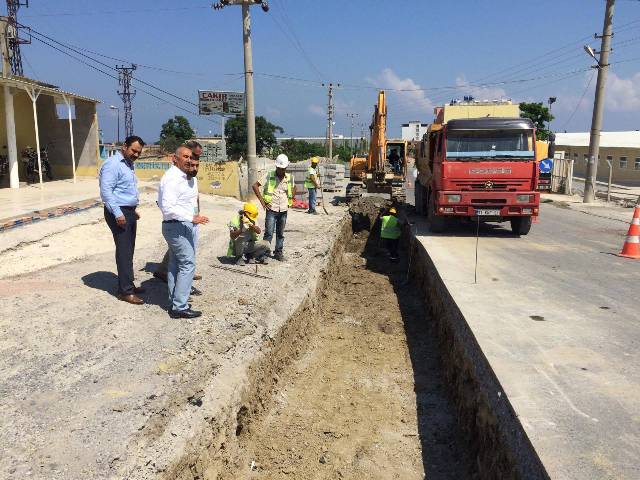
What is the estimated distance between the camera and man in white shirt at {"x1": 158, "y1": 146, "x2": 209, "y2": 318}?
5.11m

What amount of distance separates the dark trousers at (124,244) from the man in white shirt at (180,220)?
0.62 metres

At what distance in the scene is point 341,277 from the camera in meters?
11.2

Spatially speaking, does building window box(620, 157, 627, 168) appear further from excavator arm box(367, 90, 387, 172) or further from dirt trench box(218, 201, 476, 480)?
dirt trench box(218, 201, 476, 480)

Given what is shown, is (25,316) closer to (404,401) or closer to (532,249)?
(404,401)

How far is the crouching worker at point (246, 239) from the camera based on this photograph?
7.72 meters

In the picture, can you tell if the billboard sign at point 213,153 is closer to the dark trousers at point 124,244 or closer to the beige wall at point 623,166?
the dark trousers at point 124,244

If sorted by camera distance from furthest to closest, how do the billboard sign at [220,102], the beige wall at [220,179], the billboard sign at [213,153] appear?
the billboard sign at [220,102]
the billboard sign at [213,153]
the beige wall at [220,179]

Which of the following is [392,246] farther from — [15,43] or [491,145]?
[15,43]

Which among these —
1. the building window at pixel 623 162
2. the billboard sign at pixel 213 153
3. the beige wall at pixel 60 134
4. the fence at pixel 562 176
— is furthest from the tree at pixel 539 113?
the beige wall at pixel 60 134

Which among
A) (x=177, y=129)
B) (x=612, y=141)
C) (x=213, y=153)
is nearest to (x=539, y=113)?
(x=612, y=141)

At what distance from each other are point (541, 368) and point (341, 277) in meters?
7.16

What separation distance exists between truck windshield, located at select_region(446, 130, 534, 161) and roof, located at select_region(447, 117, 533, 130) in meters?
0.08

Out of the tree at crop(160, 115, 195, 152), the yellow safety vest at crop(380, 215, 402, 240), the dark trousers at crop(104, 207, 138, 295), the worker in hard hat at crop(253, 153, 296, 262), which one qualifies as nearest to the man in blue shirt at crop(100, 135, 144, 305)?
the dark trousers at crop(104, 207, 138, 295)

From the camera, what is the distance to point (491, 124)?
10.3 metres
